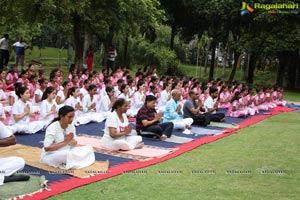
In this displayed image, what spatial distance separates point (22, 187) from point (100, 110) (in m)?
5.63

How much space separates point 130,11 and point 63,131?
10.5 m

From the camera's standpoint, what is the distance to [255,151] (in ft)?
23.1

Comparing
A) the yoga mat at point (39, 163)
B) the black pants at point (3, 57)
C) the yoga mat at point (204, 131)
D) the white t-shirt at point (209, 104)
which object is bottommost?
the yoga mat at point (39, 163)

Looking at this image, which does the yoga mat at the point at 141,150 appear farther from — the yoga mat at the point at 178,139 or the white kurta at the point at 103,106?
the white kurta at the point at 103,106

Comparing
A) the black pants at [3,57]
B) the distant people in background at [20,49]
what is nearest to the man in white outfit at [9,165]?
the black pants at [3,57]

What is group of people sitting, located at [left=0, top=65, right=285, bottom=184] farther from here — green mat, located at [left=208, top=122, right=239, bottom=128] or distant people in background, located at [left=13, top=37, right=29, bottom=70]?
distant people in background, located at [left=13, top=37, right=29, bottom=70]

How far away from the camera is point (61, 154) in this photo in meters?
5.58

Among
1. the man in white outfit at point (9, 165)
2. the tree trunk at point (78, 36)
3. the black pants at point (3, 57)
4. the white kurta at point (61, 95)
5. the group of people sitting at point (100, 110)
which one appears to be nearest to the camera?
the man in white outfit at point (9, 165)

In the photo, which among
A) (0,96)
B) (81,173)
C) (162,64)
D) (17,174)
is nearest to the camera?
(17,174)

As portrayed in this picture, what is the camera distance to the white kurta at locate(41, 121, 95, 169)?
18.3 feet

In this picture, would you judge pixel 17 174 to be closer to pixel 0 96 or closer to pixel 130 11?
pixel 0 96

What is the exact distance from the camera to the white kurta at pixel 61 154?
220 inches

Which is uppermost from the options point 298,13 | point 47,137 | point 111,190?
point 298,13

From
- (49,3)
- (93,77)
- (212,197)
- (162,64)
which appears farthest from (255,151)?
(162,64)
